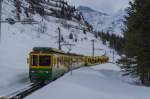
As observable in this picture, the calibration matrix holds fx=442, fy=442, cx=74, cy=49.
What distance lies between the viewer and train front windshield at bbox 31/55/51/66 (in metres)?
36.1

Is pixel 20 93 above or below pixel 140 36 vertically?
below

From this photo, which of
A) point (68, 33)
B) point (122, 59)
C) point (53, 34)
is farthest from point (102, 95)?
point (68, 33)

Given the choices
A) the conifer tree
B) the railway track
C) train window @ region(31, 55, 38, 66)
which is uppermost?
the conifer tree

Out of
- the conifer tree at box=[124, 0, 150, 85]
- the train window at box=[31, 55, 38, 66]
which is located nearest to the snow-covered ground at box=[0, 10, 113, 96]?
the train window at box=[31, 55, 38, 66]

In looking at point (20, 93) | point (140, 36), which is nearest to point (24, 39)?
point (140, 36)

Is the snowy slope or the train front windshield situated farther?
the snowy slope

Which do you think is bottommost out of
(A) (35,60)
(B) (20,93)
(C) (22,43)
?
(B) (20,93)

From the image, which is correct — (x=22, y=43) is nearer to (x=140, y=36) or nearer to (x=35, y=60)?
(x=35, y=60)

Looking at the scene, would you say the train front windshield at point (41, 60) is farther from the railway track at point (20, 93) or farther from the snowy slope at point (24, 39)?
the snowy slope at point (24, 39)

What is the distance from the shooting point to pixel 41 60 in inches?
1422

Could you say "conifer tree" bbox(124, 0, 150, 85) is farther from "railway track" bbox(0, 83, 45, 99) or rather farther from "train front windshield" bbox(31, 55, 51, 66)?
"railway track" bbox(0, 83, 45, 99)

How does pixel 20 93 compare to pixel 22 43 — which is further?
pixel 22 43

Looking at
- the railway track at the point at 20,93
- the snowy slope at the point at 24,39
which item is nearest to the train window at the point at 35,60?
the railway track at the point at 20,93

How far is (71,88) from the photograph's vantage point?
24953 millimetres
